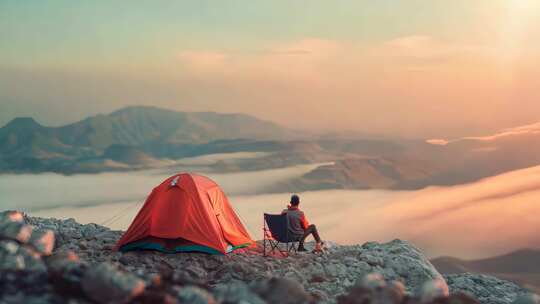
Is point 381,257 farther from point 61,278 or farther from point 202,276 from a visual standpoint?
point 61,278

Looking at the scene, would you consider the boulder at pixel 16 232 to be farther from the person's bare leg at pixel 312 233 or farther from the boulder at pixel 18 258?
the person's bare leg at pixel 312 233

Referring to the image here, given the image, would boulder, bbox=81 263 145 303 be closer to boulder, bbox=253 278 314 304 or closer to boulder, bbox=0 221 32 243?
boulder, bbox=253 278 314 304

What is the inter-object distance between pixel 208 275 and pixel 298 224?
8.51ft

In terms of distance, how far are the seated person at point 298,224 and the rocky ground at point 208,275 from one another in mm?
448

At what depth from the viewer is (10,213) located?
11.9m

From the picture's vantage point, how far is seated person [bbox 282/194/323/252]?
1490 centimetres

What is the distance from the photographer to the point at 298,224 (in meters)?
15.0

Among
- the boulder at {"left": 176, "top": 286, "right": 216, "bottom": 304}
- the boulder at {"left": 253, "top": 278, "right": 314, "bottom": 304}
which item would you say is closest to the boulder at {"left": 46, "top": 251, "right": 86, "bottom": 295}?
the boulder at {"left": 176, "top": 286, "right": 216, "bottom": 304}

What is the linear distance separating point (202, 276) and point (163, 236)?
163cm

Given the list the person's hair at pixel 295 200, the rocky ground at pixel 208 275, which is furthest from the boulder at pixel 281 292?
the person's hair at pixel 295 200

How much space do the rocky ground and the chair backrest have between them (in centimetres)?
49

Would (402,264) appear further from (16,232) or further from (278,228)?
(16,232)

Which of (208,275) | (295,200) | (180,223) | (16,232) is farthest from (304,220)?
(16,232)

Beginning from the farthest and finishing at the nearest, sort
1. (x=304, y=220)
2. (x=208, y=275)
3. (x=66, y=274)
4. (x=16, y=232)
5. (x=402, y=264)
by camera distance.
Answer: (x=304, y=220), (x=402, y=264), (x=208, y=275), (x=16, y=232), (x=66, y=274)
